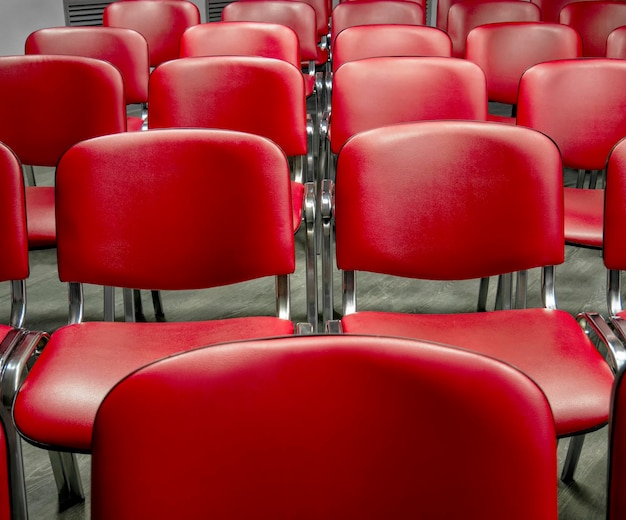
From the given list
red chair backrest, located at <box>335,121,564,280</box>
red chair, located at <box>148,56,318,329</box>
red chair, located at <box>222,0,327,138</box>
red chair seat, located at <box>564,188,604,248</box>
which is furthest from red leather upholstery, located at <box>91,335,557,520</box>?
red chair, located at <box>222,0,327,138</box>

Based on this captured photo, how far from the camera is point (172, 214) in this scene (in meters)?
1.83

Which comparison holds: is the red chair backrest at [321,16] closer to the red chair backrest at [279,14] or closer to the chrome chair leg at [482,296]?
the red chair backrest at [279,14]

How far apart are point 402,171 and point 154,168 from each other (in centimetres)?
60

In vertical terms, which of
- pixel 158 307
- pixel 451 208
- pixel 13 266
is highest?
pixel 451 208

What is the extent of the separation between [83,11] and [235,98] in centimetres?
420

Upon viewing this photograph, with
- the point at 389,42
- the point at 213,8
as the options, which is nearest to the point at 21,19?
the point at 213,8

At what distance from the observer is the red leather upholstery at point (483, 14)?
4.51 m

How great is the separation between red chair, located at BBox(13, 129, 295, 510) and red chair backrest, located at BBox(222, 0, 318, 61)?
2.93 metres

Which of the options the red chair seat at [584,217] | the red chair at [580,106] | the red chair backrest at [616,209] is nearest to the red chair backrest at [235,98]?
the red chair at [580,106]

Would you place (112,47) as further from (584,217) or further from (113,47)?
(584,217)

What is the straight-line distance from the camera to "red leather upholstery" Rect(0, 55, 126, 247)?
2.69 metres

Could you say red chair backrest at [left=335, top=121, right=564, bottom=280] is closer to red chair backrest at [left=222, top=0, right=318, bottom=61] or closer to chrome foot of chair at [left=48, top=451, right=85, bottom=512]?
chrome foot of chair at [left=48, top=451, right=85, bottom=512]

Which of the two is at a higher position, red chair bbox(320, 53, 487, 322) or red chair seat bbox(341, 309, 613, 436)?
red chair bbox(320, 53, 487, 322)

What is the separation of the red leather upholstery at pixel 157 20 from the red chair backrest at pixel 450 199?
9.76ft
